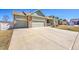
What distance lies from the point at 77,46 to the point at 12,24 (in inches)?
29.1

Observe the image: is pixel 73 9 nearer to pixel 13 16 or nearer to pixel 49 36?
pixel 49 36

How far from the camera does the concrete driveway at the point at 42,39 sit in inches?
55.2

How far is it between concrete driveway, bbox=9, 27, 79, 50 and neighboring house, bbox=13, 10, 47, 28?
0.05 meters

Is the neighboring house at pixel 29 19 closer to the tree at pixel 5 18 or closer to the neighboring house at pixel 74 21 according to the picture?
the tree at pixel 5 18

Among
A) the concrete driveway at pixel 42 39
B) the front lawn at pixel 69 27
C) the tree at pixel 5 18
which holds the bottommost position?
the concrete driveway at pixel 42 39

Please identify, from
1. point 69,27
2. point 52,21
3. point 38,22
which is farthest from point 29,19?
point 69,27

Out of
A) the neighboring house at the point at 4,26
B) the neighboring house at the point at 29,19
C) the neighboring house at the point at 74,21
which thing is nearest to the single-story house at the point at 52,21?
the neighboring house at the point at 29,19

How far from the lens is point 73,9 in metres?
1.42

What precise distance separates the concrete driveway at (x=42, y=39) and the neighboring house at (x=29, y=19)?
52mm

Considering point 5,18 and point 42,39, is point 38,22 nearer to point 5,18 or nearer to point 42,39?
point 42,39

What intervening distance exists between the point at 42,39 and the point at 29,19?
269 mm

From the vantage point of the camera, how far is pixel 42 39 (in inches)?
55.9

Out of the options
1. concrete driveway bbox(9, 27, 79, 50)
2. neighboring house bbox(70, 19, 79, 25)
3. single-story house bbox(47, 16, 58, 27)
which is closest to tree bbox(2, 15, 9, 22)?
concrete driveway bbox(9, 27, 79, 50)
